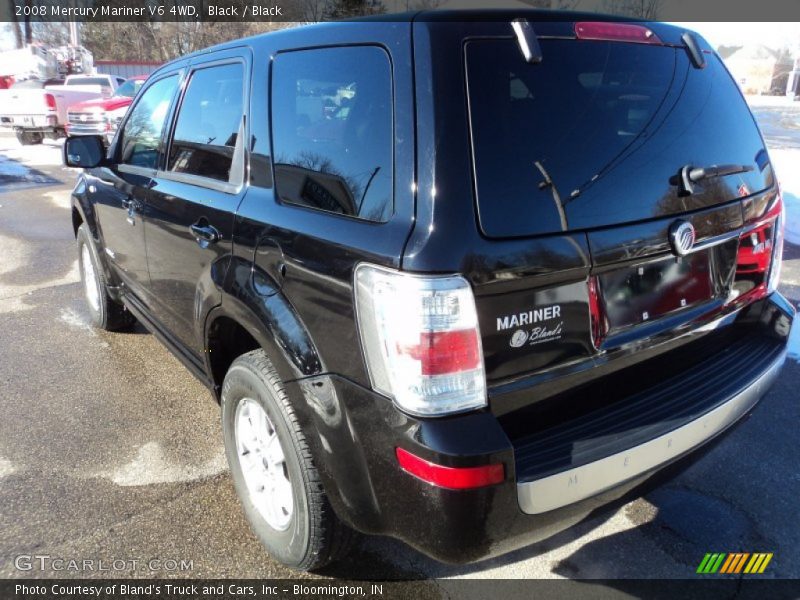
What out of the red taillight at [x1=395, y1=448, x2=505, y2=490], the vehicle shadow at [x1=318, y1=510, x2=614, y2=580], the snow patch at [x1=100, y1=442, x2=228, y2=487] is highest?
the red taillight at [x1=395, y1=448, x2=505, y2=490]

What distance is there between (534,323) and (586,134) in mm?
620

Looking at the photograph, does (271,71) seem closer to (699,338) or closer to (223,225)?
(223,225)

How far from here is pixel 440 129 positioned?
173cm

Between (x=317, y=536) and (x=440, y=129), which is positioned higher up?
(x=440, y=129)

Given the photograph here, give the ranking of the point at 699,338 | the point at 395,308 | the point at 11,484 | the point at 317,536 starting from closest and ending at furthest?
the point at 395,308, the point at 317,536, the point at 699,338, the point at 11,484

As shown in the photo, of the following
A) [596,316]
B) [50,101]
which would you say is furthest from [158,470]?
[50,101]

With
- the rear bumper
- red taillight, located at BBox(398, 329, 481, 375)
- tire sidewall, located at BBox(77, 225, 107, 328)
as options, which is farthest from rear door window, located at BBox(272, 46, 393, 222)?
tire sidewall, located at BBox(77, 225, 107, 328)

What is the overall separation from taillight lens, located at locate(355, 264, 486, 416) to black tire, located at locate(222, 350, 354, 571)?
19.9 inches

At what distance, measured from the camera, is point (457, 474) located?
1.67 metres

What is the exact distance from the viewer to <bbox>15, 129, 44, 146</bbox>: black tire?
58.2ft

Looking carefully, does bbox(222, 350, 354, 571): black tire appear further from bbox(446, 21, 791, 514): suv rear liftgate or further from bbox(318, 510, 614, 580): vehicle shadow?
bbox(446, 21, 791, 514): suv rear liftgate

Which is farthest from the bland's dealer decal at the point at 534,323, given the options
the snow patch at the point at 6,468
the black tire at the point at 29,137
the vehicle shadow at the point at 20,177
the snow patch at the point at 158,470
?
the black tire at the point at 29,137

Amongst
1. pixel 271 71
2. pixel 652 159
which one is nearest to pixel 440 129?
pixel 652 159

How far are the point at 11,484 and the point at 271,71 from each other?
7.33 feet
